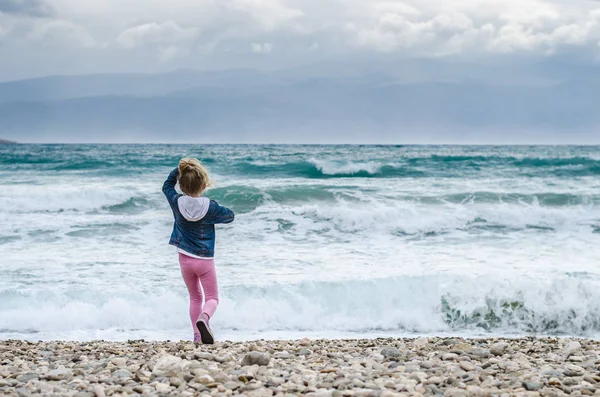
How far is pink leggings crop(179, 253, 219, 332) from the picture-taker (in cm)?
494

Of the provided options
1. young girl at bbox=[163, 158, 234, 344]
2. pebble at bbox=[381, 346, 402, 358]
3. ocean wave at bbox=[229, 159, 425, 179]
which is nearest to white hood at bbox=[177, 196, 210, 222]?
young girl at bbox=[163, 158, 234, 344]

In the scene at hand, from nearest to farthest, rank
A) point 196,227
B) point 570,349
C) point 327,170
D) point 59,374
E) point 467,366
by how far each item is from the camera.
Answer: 1. point 59,374
2. point 467,366
3. point 570,349
4. point 196,227
5. point 327,170

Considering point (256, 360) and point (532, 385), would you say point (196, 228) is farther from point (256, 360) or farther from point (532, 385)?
point (532, 385)

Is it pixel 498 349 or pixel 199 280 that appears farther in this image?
pixel 199 280

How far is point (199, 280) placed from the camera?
16.9 feet

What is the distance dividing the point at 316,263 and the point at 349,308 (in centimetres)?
177

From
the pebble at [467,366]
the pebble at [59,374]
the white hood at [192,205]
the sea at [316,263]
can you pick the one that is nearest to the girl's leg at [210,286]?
the white hood at [192,205]

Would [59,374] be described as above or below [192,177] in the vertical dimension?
below

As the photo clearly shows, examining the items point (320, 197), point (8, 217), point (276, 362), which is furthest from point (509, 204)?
point (276, 362)

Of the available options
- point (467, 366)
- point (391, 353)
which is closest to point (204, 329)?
point (391, 353)

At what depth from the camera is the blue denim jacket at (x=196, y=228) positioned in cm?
487

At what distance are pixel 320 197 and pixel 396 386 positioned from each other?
42.9 ft

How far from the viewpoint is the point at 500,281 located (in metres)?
7.73

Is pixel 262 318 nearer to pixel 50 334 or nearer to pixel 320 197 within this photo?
pixel 50 334
